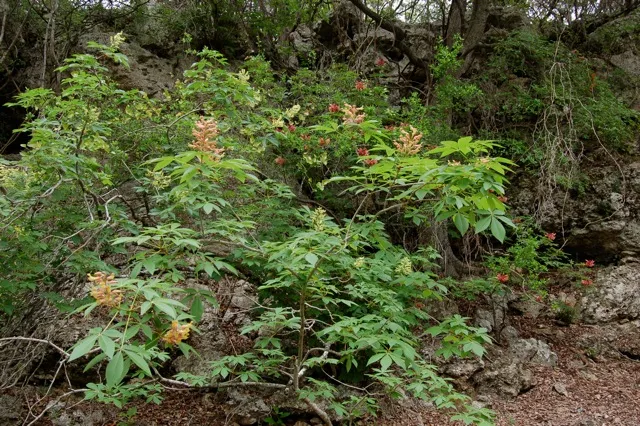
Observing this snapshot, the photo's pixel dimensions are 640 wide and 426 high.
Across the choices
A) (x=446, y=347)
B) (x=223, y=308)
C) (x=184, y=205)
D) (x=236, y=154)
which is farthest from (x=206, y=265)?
(x=223, y=308)

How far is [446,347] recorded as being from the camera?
2.59 m

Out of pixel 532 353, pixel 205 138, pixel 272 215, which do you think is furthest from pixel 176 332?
pixel 532 353

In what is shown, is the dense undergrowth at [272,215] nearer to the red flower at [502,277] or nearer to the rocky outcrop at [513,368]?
the red flower at [502,277]

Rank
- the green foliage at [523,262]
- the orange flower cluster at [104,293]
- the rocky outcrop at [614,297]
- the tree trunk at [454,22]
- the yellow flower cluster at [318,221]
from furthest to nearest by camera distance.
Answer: the tree trunk at [454,22]
the rocky outcrop at [614,297]
the green foliage at [523,262]
the yellow flower cluster at [318,221]
the orange flower cluster at [104,293]

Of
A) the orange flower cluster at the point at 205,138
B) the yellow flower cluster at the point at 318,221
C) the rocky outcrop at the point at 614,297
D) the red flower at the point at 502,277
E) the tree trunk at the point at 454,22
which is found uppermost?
the tree trunk at the point at 454,22

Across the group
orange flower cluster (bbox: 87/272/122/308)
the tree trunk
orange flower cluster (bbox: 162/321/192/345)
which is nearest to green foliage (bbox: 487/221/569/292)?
the tree trunk

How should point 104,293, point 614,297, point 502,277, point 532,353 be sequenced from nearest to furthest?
point 104,293
point 502,277
point 532,353
point 614,297

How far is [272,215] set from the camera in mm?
3920

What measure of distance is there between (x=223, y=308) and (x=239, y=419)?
46.3 inches

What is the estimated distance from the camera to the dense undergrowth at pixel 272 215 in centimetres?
202

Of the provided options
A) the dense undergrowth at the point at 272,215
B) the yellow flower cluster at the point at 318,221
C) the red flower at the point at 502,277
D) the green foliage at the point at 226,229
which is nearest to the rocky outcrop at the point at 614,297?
the dense undergrowth at the point at 272,215

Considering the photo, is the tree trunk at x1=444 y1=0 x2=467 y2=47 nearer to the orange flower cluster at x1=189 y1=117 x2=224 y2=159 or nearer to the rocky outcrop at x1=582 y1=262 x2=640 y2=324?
the rocky outcrop at x1=582 y1=262 x2=640 y2=324

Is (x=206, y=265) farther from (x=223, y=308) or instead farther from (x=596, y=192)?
(x=596, y=192)

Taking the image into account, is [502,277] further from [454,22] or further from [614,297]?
[454,22]
